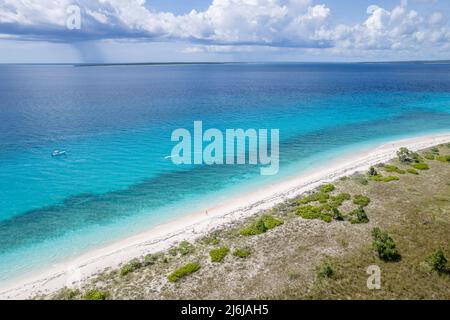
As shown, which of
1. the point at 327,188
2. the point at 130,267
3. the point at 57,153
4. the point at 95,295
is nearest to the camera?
the point at 95,295

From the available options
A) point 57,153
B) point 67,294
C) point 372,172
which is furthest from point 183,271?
point 57,153

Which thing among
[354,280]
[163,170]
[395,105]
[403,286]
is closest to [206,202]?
[163,170]

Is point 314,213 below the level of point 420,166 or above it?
below

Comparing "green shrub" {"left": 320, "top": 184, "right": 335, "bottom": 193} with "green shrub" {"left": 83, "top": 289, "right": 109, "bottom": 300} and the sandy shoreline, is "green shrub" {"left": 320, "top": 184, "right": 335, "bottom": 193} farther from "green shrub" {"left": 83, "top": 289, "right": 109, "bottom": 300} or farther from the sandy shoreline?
"green shrub" {"left": 83, "top": 289, "right": 109, "bottom": 300}

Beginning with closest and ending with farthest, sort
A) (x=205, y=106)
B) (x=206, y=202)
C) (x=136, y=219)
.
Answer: (x=136, y=219)
(x=206, y=202)
(x=205, y=106)

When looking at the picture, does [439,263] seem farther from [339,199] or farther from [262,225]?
[262,225]
